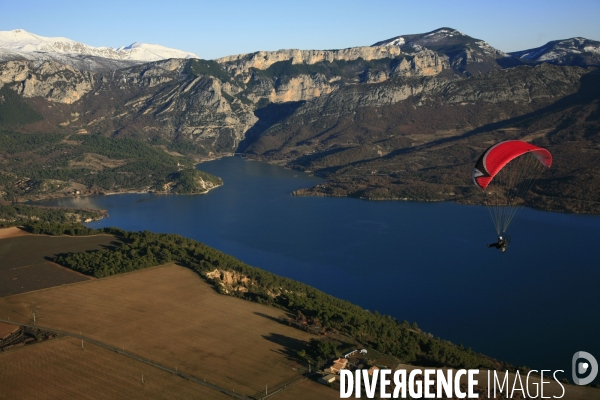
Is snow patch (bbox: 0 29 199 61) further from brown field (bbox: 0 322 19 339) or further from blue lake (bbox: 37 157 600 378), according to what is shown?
brown field (bbox: 0 322 19 339)

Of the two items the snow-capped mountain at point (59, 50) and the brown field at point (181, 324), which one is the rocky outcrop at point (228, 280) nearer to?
the brown field at point (181, 324)

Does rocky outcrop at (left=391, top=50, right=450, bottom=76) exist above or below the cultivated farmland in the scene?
above

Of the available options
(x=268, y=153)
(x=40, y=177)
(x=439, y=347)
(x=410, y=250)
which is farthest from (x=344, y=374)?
(x=268, y=153)

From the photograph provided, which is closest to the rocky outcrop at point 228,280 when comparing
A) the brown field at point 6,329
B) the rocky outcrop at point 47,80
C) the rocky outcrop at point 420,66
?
the brown field at point 6,329

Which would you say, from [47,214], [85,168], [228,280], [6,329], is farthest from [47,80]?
[6,329]

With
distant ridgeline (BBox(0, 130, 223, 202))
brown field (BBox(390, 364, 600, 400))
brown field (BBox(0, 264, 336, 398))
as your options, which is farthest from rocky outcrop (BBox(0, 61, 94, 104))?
brown field (BBox(390, 364, 600, 400))

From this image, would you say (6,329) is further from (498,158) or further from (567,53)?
(567,53)
